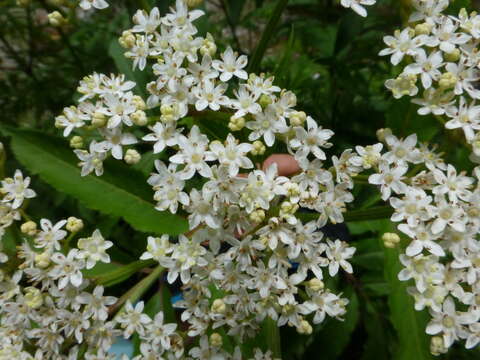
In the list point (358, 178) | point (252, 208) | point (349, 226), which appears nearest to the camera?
point (252, 208)

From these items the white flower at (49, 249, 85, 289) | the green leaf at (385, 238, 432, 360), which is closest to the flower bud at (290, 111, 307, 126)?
the green leaf at (385, 238, 432, 360)

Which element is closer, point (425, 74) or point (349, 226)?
point (425, 74)

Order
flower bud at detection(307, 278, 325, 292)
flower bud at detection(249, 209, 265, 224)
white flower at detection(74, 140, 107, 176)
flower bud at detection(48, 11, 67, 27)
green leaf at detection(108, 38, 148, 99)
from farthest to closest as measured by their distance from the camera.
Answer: green leaf at detection(108, 38, 148, 99) < flower bud at detection(48, 11, 67, 27) < white flower at detection(74, 140, 107, 176) < flower bud at detection(307, 278, 325, 292) < flower bud at detection(249, 209, 265, 224)

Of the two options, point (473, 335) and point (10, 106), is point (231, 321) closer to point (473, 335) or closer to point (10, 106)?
point (473, 335)

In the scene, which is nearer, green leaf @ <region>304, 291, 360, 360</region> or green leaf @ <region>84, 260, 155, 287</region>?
green leaf @ <region>84, 260, 155, 287</region>

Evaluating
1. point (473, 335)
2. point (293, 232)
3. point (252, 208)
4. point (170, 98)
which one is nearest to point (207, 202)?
point (252, 208)

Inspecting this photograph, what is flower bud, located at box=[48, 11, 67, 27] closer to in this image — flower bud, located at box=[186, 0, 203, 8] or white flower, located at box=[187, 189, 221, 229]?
flower bud, located at box=[186, 0, 203, 8]

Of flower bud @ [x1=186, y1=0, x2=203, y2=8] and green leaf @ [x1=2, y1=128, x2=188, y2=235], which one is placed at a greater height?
flower bud @ [x1=186, y1=0, x2=203, y2=8]

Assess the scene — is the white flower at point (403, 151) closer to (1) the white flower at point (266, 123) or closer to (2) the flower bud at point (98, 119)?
(1) the white flower at point (266, 123)

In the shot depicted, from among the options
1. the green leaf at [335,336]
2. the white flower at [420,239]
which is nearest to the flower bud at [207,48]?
the white flower at [420,239]
